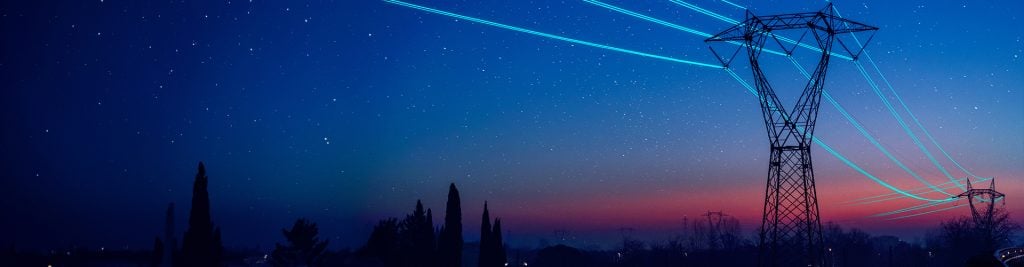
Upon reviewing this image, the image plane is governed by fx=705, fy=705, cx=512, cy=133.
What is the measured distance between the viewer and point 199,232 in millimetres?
36812

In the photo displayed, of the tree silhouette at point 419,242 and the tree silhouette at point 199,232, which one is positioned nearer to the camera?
the tree silhouette at point 199,232

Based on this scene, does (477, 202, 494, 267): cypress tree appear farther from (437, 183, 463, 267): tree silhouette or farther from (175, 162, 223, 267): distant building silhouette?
(175, 162, 223, 267): distant building silhouette

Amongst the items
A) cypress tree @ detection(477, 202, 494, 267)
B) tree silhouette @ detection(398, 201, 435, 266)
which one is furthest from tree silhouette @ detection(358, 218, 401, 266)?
cypress tree @ detection(477, 202, 494, 267)

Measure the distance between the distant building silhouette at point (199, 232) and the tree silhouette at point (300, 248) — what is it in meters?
11.6

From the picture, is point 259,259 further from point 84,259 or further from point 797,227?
point 797,227

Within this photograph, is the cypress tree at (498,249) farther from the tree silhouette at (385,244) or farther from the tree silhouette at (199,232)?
the tree silhouette at (199,232)

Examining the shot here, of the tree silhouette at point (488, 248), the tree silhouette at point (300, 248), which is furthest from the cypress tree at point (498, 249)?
the tree silhouette at point (300, 248)

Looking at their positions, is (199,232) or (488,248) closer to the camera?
(199,232)

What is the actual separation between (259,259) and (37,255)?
75.2ft

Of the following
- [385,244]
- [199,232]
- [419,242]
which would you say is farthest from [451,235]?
[199,232]

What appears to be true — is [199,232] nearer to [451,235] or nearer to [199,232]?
[199,232]

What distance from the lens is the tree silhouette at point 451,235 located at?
4950 cm

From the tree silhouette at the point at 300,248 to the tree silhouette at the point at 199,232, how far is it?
11.6 m

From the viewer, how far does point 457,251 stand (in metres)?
49.6
